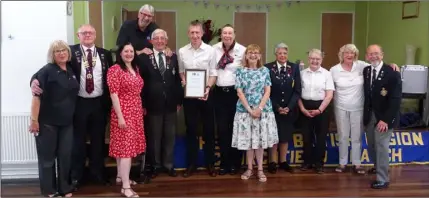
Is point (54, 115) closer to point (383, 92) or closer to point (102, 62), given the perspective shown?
point (102, 62)

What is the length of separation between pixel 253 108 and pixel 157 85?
0.91m

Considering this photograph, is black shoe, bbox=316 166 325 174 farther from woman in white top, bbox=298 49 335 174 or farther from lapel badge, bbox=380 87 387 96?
lapel badge, bbox=380 87 387 96

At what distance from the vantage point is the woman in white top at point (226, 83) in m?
3.92

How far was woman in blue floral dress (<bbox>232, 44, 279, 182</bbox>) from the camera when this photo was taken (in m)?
3.79

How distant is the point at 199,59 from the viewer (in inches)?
154

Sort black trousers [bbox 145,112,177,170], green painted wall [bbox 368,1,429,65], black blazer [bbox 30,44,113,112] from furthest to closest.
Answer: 1. green painted wall [bbox 368,1,429,65]
2. black trousers [bbox 145,112,177,170]
3. black blazer [bbox 30,44,113,112]

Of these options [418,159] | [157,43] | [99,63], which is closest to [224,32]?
[157,43]

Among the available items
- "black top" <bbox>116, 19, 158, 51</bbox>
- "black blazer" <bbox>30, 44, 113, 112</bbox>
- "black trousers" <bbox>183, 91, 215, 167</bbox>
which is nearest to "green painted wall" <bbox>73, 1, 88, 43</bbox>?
"black top" <bbox>116, 19, 158, 51</bbox>

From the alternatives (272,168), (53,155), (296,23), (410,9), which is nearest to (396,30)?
(410,9)

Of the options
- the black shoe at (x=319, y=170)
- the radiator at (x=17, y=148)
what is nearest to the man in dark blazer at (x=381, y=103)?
the black shoe at (x=319, y=170)

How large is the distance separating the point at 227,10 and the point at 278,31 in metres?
1.16

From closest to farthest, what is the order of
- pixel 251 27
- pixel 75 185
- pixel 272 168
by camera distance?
pixel 75 185
pixel 272 168
pixel 251 27

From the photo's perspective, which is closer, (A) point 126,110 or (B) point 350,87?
(A) point 126,110

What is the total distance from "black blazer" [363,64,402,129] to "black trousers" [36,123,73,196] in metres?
2.68
